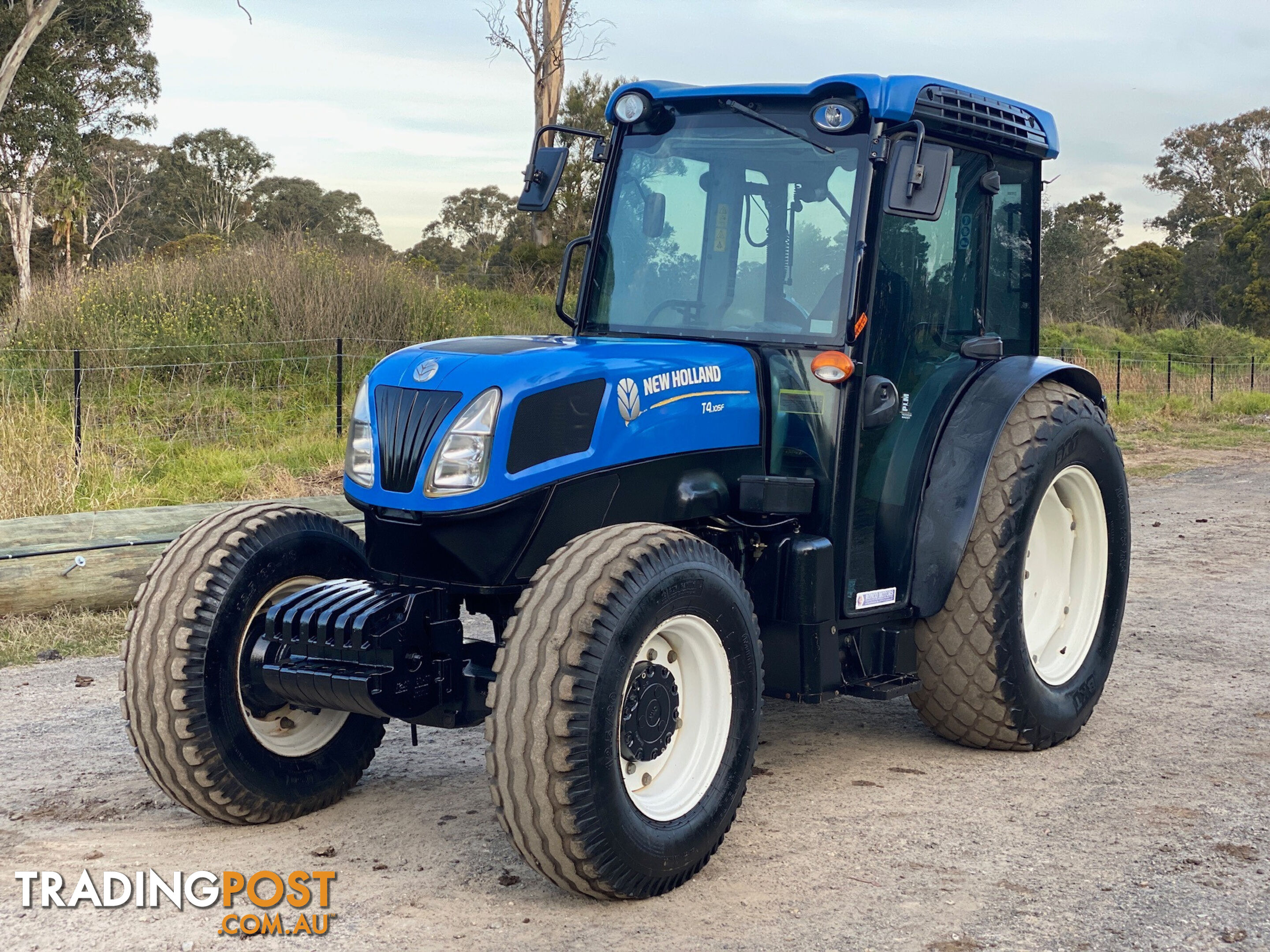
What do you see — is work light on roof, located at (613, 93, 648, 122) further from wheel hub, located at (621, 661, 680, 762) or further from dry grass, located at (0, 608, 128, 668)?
dry grass, located at (0, 608, 128, 668)

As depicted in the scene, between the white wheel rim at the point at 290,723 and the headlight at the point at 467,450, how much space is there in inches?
32.5

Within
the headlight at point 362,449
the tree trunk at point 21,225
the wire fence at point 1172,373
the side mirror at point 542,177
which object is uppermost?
the tree trunk at point 21,225

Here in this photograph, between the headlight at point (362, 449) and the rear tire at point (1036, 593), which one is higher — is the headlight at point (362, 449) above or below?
above

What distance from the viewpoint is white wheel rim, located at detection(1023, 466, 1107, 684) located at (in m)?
5.54

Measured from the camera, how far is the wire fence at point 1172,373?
2417 centimetres

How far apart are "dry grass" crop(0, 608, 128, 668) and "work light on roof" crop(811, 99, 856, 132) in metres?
4.71

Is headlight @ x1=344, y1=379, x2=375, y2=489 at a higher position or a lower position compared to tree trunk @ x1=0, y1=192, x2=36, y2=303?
lower

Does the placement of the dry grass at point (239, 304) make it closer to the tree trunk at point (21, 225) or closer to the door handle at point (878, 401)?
the door handle at point (878, 401)

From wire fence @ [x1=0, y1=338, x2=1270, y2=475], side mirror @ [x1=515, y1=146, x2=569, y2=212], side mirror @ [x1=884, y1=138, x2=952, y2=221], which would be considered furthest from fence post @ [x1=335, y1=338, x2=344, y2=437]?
side mirror @ [x1=884, y1=138, x2=952, y2=221]

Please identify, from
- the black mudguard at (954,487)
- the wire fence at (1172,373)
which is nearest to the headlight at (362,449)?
the black mudguard at (954,487)

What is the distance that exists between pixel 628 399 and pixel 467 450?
55 centimetres

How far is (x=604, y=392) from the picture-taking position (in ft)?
13.3

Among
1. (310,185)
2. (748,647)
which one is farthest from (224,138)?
(748,647)
